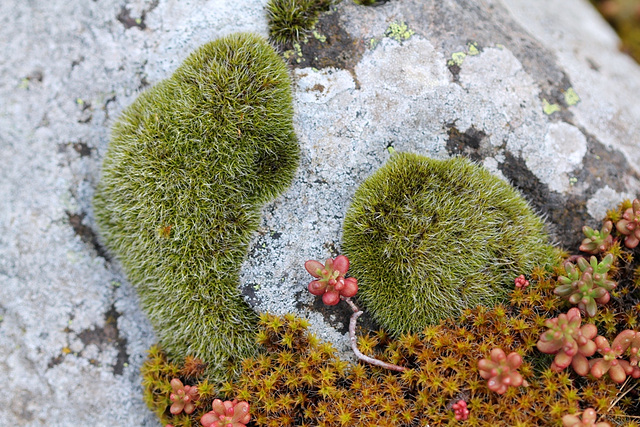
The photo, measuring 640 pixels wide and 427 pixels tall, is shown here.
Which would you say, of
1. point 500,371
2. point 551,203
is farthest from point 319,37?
point 500,371

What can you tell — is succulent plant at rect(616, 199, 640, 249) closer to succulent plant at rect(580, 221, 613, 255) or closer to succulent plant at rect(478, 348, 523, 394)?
succulent plant at rect(580, 221, 613, 255)

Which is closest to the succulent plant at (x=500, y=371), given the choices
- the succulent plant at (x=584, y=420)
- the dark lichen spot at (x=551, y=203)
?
the succulent plant at (x=584, y=420)

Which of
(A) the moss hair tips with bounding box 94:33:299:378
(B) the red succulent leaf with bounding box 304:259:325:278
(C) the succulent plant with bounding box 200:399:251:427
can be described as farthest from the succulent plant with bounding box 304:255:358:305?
(C) the succulent plant with bounding box 200:399:251:427

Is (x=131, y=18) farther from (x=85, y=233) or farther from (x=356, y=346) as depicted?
(x=356, y=346)

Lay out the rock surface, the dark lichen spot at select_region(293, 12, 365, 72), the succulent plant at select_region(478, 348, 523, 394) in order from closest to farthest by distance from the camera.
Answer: the succulent plant at select_region(478, 348, 523, 394) → the rock surface → the dark lichen spot at select_region(293, 12, 365, 72)

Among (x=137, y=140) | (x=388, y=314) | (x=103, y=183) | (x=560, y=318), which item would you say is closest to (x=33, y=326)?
(x=103, y=183)

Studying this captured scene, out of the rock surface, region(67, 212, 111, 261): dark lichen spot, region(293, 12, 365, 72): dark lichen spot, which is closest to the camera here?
the rock surface

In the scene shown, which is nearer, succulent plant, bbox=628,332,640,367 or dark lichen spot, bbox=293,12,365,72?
succulent plant, bbox=628,332,640,367
